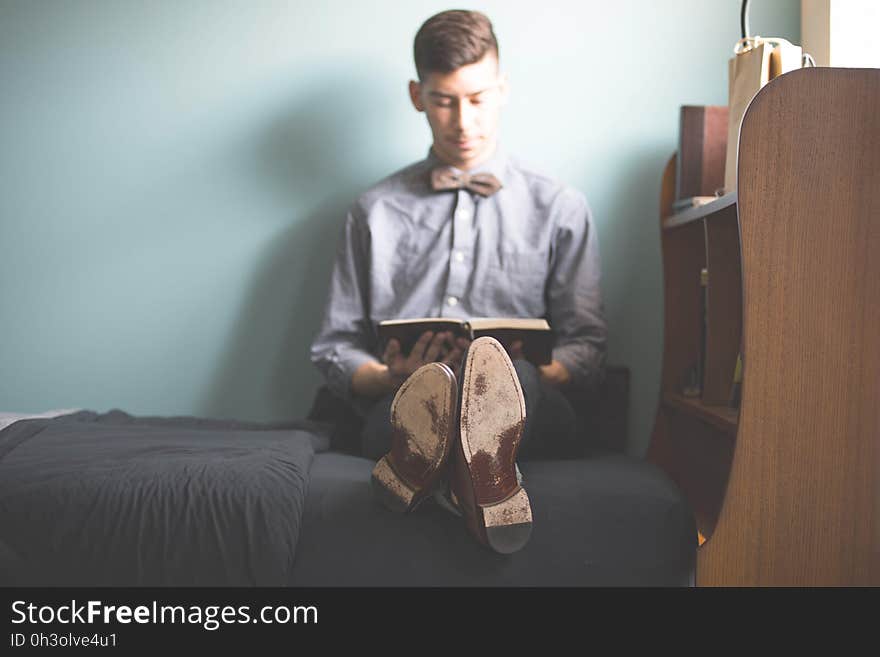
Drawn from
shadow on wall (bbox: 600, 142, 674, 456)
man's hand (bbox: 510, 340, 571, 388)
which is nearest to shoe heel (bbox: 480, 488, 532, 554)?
man's hand (bbox: 510, 340, 571, 388)

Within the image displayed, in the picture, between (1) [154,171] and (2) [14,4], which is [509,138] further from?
(2) [14,4]

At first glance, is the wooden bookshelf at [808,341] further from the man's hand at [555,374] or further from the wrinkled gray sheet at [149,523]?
the wrinkled gray sheet at [149,523]

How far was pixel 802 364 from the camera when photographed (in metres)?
0.98

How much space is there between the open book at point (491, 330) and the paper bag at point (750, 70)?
382mm

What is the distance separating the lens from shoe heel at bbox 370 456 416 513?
997 mm

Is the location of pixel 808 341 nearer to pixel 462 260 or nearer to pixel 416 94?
pixel 462 260

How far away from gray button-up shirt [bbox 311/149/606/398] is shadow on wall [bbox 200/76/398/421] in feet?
0.46

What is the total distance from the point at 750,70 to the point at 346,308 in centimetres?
82

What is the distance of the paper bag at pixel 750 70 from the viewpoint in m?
1.22

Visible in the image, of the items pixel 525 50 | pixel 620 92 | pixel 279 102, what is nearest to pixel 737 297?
pixel 620 92

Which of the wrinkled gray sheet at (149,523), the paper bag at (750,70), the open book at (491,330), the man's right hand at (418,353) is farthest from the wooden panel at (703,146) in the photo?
the wrinkled gray sheet at (149,523)

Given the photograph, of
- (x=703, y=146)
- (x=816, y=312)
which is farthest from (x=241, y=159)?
(x=816, y=312)

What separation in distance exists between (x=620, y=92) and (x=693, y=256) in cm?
39

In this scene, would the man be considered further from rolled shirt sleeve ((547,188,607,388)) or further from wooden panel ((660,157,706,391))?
wooden panel ((660,157,706,391))
